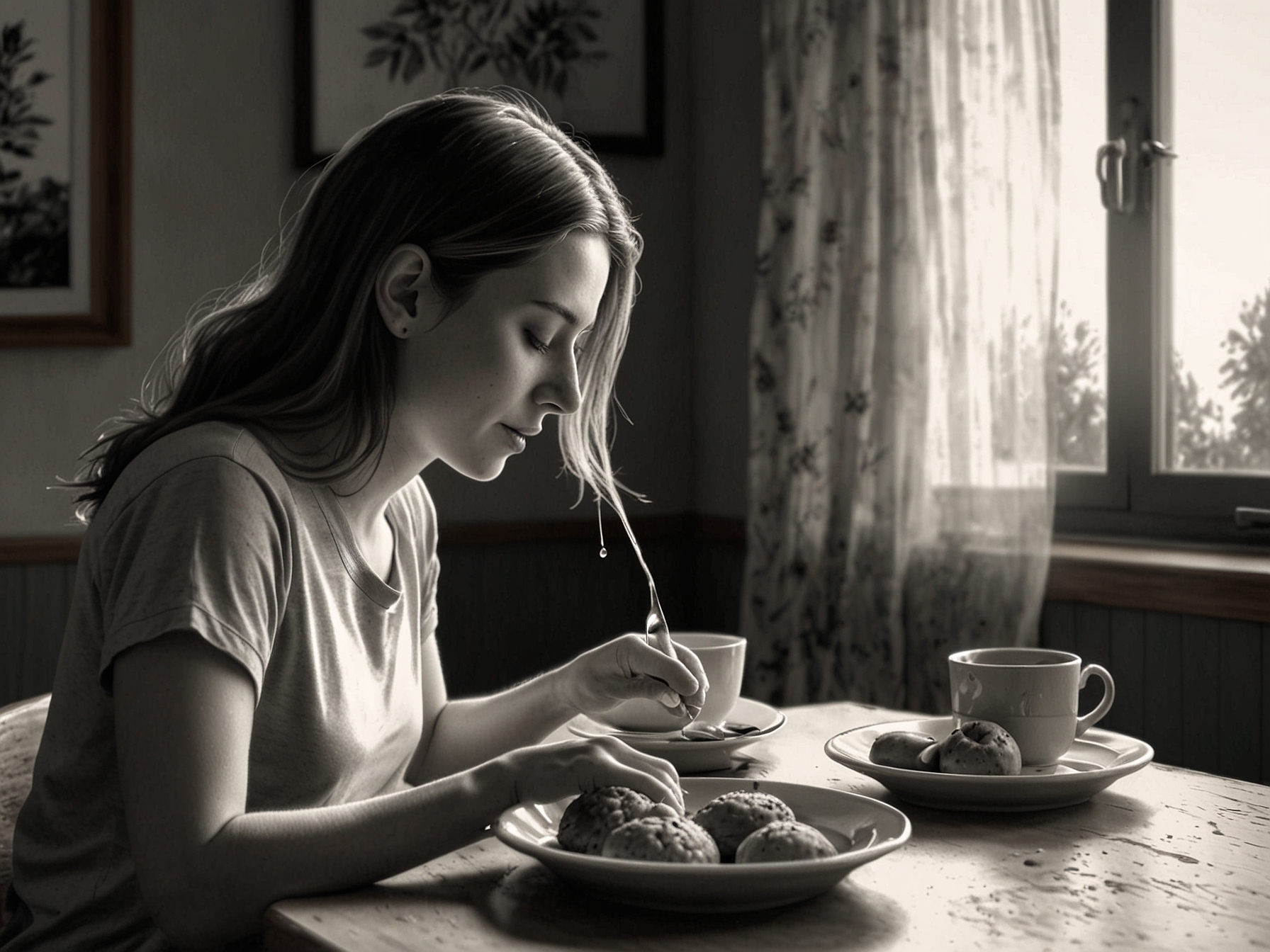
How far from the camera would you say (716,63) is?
10.3 ft

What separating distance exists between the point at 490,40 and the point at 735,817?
2.47m

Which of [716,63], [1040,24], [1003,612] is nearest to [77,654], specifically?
[1003,612]

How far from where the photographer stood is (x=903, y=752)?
1111 mm

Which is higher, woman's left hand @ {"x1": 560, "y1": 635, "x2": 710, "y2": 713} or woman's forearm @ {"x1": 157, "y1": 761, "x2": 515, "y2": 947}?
woman's left hand @ {"x1": 560, "y1": 635, "x2": 710, "y2": 713}

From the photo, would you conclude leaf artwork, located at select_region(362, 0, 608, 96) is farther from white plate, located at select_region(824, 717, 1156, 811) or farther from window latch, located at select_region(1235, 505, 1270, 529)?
white plate, located at select_region(824, 717, 1156, 811)

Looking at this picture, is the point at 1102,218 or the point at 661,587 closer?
the point at 1102,218

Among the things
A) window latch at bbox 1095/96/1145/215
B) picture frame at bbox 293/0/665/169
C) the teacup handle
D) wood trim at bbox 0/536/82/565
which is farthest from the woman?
picture frame at bbox 293/0/665/169

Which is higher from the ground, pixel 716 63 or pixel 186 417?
pixel 716 63

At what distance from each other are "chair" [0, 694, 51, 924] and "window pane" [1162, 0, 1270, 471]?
185cm

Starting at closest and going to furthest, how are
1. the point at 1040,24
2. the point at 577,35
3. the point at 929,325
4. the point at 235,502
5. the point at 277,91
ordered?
1. the point at 235,502
2. the point at 1040,24
3. the point at 929,325
4. the point at 277,91
5. the point at 577,35

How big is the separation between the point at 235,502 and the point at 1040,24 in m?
1.81

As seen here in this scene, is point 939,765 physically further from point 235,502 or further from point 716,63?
point 716,63

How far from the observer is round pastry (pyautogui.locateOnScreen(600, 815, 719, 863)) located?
83 cm

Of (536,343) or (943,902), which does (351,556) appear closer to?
(536,343)
